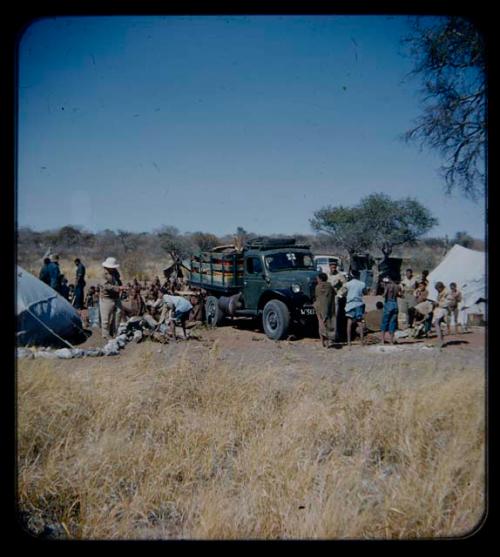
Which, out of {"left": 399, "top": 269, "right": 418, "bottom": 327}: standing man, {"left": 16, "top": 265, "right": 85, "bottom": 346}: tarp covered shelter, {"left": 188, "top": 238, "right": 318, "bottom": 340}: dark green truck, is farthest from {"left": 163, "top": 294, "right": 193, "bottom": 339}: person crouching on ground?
{"left": 399, "top": 269, "right": 418, "bottom": 327}: standing man

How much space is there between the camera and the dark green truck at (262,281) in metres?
8.06

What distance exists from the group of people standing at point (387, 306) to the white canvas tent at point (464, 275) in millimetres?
135

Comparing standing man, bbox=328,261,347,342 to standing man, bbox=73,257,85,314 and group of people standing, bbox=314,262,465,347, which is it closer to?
group of people standing, bbox=314,262,465,347

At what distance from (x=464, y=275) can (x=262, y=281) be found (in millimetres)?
4730

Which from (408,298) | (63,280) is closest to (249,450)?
(63,280)

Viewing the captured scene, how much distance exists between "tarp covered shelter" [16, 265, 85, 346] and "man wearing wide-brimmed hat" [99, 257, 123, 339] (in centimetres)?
32

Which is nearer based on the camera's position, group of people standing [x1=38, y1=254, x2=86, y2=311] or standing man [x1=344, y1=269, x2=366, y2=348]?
group of people standing [x1=38, y1=254, x2=86, y2=311]

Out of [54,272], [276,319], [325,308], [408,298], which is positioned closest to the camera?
[54,272]

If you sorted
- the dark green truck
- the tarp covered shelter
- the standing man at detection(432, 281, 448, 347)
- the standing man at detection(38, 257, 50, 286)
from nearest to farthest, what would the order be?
the tarp covered shelter, the standing man at detection(38, 257, 50, 286), the standing man at detection(432, 281, 448, 347), the dark green truck

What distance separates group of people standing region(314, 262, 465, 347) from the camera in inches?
213

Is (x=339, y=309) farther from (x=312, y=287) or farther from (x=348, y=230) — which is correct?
(x=348, y=230)

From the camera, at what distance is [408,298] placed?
651cm

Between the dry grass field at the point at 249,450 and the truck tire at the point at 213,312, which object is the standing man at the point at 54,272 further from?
the truck tire at the point at 213,312
